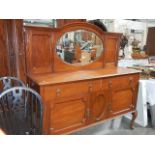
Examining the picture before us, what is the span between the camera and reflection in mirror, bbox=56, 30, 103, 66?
2.06m

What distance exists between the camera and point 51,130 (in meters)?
1.76

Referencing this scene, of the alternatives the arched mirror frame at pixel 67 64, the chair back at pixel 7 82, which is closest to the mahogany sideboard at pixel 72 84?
the arched mirror frame at pixel 67 64

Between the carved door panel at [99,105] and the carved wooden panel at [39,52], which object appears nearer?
the carved wooden panel at [39,52]

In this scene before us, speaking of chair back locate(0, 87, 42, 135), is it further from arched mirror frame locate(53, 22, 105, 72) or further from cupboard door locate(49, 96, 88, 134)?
arched mirror frame locate(53, 22, 105, 72)

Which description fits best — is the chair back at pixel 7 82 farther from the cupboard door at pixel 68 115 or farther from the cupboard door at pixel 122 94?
the cupboard door at pixel 122 94

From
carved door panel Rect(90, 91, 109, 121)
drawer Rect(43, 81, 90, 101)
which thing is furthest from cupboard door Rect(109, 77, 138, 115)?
drawer Rect(43, 81, 90, 101)

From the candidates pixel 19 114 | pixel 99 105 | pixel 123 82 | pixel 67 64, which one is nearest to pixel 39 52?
pixel 67 64

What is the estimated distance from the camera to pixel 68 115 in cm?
183

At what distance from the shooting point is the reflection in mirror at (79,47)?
6.77 ft

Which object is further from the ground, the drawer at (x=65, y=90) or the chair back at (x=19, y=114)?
the drawer at (x=65, y=90)

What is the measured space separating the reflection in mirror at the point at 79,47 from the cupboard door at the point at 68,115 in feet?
1.84

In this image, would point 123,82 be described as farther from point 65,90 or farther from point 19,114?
point 19,114

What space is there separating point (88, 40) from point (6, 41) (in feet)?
3.30
